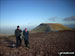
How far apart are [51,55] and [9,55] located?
3.42 metres

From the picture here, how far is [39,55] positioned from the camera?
6855 millimetres

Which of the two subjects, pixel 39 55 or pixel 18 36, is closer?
pixel 39 55

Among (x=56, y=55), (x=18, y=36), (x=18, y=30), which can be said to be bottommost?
(x=56, y=55)

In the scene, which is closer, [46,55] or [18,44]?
[46,55]

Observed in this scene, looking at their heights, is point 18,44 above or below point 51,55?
above

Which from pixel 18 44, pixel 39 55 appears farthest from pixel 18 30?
pixel 39 55

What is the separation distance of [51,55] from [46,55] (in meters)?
0.41

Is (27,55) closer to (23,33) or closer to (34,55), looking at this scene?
(34,55)

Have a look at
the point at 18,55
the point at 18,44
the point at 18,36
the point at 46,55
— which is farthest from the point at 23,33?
the point at 46,55

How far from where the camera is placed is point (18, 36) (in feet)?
29.3

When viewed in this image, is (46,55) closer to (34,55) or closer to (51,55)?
(51,55)

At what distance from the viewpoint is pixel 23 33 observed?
9.21 meters

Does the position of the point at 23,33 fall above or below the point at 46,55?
above

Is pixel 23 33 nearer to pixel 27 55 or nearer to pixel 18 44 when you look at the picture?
pixel 18 44
